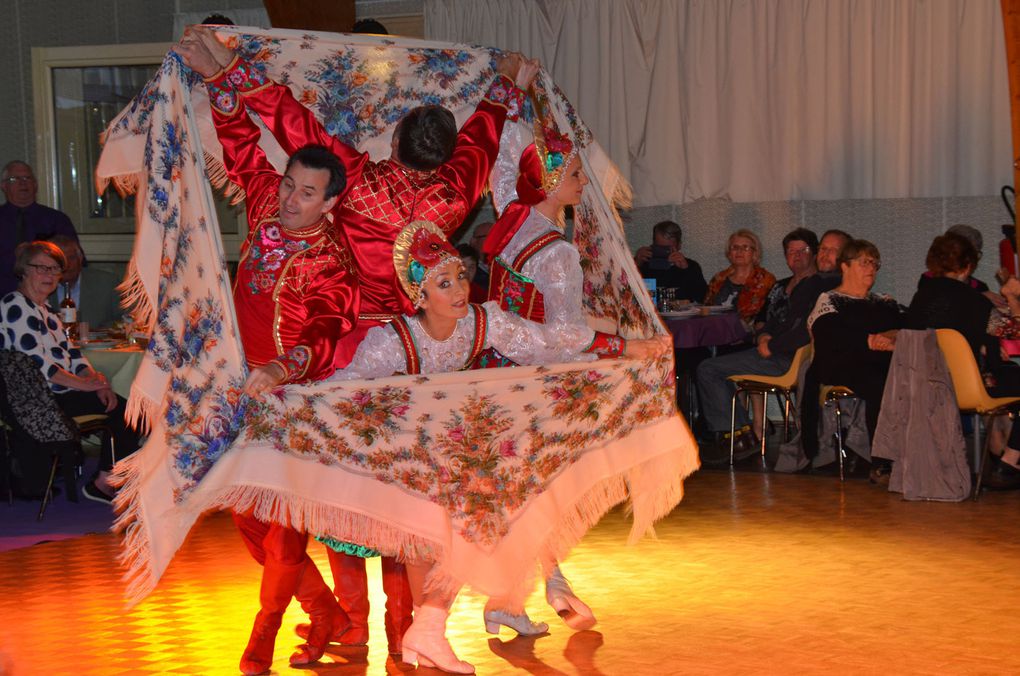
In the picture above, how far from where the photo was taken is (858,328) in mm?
7043

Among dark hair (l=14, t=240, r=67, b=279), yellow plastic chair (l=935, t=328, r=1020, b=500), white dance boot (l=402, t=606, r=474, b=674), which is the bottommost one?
white dance boot (l=402, t=606, r=474, b=674)

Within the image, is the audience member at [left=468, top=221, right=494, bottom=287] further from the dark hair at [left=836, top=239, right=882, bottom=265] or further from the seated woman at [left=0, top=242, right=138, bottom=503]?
the seated woman at [left=0, top=242, right=138, bottom=503]

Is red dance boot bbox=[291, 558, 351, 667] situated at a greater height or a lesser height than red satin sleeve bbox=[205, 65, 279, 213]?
lesser

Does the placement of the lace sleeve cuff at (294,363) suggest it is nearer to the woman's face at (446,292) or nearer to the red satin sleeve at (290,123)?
the woman's face at (446,292)

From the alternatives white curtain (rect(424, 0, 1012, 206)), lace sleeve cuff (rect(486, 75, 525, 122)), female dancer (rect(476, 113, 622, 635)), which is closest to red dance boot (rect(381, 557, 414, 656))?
female dancer (rect(476, 113, 622, 635))

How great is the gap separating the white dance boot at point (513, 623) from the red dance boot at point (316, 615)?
18.1 inches

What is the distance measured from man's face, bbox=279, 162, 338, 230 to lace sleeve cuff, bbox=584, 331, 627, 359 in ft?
2.94

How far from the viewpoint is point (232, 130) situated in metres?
4.11

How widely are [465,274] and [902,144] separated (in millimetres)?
5725

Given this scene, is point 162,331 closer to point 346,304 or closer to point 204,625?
point 346,304

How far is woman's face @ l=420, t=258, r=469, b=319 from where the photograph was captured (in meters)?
3.89

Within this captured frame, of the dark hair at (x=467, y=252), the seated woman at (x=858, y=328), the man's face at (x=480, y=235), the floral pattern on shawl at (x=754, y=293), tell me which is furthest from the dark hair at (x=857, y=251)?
the man's face at (x=480, y=235)

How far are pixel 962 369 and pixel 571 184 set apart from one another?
2.98 m

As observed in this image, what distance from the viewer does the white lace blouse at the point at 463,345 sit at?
→ 3.90 m
